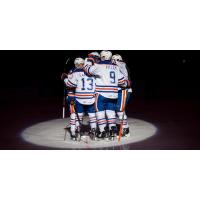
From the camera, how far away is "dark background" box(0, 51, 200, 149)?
23.1 ft

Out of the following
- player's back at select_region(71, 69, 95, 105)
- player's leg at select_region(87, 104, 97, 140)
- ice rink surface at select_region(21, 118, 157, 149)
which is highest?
player's back at select_region(71, 69, 95, 105)

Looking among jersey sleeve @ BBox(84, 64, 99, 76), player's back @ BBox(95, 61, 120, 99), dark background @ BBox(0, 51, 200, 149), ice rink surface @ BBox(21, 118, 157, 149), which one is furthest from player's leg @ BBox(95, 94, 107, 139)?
dark background @ BBox(0, 51, 200, 149)

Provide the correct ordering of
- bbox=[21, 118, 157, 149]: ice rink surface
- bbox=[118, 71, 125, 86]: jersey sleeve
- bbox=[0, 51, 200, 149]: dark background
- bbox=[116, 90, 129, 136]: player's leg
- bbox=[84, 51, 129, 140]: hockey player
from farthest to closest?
bbox=[0, 51, 200, 149]: dark background → bbox=[116, 90, 129, 136]: player's leg → bbox=[118, 71, 125, 86]: jersey sleeve → bbox=[84, 51, 129, 140]: hockey player → bbox=[21, 118, 157, 149]: ice rink surface

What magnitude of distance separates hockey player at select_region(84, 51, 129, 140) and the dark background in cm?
72

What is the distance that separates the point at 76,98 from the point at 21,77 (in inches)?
419

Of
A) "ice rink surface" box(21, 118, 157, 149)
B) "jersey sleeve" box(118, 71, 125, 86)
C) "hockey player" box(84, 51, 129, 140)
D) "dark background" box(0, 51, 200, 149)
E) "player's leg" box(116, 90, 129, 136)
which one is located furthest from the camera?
"dark background" box(0, 51, 200, 149)

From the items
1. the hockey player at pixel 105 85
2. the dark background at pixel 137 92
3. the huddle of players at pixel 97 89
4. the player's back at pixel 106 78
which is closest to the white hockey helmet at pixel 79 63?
the huddle of players at pixel 97 89

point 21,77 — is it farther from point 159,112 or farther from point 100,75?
point 100,75

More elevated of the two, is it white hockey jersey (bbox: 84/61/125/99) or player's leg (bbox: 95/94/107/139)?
white hockey jersey (bbox: 84/61/125/99)

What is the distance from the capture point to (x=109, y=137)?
6449 mm

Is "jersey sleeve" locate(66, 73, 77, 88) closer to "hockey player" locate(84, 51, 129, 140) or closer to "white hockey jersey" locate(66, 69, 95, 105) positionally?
"white hockey jersey" locate(66, 69, 95, 105)

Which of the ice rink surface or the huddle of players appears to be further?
the huddle of players

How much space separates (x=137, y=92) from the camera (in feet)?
42.1

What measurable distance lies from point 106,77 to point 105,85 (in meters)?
0.15
